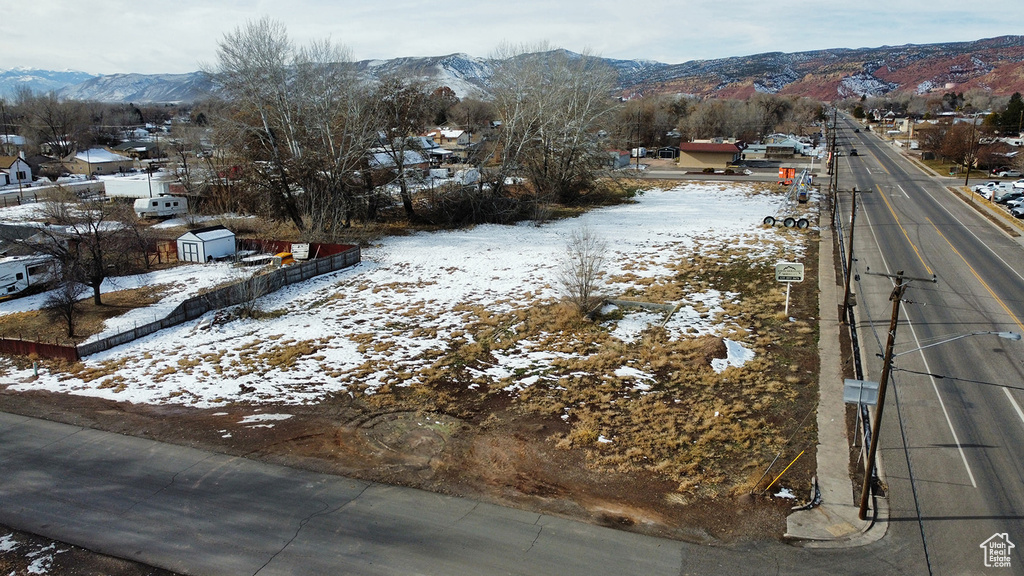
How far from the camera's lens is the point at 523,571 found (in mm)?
10820

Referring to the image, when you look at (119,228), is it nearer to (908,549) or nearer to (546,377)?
(546,377)

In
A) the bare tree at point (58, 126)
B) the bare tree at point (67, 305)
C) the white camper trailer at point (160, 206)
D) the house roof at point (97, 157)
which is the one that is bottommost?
the bare tree at point (67, 305)

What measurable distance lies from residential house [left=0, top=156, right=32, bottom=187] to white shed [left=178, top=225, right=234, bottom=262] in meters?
52.2

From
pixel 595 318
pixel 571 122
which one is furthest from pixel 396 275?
pixel 571 122

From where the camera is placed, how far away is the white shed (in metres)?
35.1

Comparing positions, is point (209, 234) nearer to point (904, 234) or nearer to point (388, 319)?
point (388, 319)

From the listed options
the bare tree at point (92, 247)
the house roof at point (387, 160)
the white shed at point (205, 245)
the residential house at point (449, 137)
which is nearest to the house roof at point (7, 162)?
the bare tree at point (92, 247)

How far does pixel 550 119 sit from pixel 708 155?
34.0m

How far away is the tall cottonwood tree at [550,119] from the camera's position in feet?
154

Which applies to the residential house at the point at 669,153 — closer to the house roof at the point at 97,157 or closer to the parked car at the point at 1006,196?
the parked car at the point at 1006,196

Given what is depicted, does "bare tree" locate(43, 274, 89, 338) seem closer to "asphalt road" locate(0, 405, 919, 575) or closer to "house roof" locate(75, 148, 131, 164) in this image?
"asphalt road" locate(0, 405, 919, 575)

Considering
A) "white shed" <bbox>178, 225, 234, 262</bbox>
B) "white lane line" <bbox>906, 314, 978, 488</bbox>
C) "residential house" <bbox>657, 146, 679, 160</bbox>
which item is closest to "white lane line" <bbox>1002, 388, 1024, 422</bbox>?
"white lane line" <bbox>906, 314, 978, 488</bbox>

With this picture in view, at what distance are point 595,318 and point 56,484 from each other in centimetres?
1667

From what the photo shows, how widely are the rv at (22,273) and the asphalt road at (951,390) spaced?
3560cm
